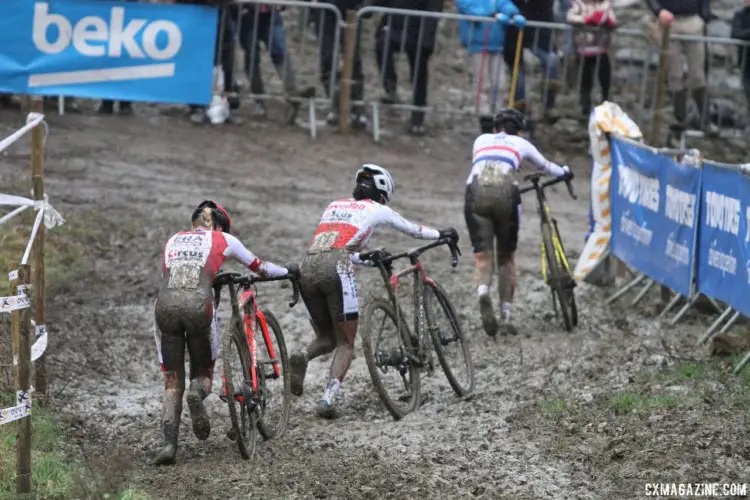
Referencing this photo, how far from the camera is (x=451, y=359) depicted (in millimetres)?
10109

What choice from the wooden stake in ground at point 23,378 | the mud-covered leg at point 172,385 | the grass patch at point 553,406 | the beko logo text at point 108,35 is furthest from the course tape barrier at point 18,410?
the beko logo text at point 108,35

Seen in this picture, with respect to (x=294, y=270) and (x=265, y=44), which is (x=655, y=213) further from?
(x=265, y=44)

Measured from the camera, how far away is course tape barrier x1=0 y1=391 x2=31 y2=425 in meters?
6.80

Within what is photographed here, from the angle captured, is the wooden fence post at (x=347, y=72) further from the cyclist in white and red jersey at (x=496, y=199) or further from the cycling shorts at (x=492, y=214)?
the cycling shorts at (x=492, y=214)

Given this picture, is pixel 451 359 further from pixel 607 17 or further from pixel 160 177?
pixel 607 17

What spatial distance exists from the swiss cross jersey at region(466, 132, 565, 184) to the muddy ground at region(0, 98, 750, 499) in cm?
150

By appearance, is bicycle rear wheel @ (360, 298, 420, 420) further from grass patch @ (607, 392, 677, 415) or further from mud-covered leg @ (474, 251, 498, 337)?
mud-covered leg @ (474, 251, 498, 337)

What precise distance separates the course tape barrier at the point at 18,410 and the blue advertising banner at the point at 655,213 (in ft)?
19.7

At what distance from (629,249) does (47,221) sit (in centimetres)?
604

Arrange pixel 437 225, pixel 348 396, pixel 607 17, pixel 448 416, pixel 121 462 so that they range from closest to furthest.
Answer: pixel 121 462 → pixel 448 416 → pixel 348 396 → pixel 437 225 → pixel 607 17

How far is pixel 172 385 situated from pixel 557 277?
4.28 metres

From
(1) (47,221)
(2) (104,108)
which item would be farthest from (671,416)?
(2) (104,108)

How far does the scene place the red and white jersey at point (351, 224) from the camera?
920cm

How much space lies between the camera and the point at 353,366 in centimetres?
1087
